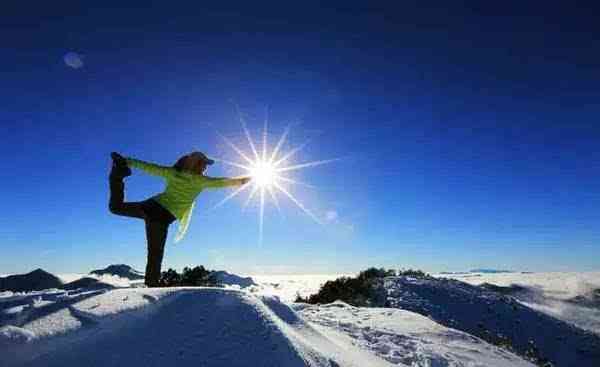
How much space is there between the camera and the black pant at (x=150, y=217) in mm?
5816

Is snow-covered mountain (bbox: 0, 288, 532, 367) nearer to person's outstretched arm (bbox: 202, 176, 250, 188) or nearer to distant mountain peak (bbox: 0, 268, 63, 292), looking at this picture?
person's outstretched arm (bbox: 202, 176, 250, 188)

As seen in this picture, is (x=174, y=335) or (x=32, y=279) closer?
(x=174, y=335)

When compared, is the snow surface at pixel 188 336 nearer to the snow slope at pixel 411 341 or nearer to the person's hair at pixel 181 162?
the snow slope at pixel 411 341

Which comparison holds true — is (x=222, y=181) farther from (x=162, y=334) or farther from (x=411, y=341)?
(x=162, y=334)

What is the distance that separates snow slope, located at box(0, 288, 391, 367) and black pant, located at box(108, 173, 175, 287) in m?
1.95

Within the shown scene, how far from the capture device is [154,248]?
5.97 meters

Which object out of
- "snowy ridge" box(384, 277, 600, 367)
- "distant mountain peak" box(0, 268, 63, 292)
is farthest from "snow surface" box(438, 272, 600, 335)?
"distant mountain peak" box(0, 268, 63, 292)

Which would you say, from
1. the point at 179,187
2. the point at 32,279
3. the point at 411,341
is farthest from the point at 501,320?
the point at 32,279

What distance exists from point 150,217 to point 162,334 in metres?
3.07

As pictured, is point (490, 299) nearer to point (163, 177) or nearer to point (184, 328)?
point (163, 177)

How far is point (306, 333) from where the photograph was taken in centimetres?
396

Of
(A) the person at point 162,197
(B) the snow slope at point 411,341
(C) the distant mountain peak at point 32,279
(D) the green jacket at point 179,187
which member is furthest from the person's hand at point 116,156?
(C) the distant mountain peak at point 32,279

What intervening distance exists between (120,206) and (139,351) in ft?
10.5

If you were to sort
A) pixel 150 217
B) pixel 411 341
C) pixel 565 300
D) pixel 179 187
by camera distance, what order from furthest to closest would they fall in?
1. pixel 565 300
2. pixel 179 187
3. pixel 150 217
4. pixel 411 341
